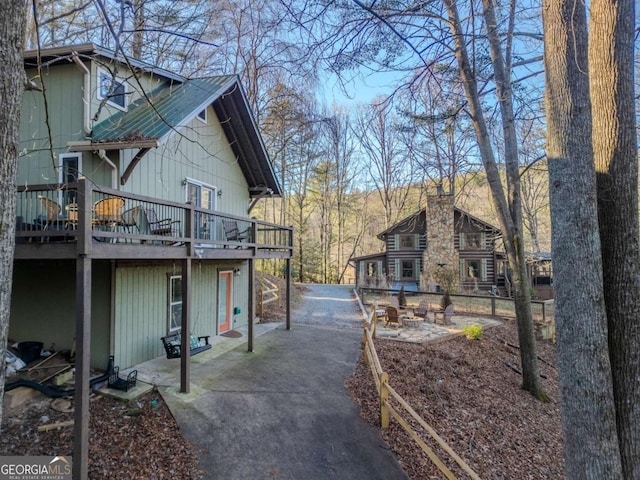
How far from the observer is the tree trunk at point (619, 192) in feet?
9.77

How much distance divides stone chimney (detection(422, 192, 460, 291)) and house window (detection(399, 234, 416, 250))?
79.2 inches

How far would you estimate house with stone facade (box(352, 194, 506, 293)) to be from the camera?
71.8 ft

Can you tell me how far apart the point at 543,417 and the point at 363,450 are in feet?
15.6

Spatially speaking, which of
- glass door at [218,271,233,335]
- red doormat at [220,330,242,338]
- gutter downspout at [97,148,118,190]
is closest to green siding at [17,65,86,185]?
gutter downspout at [97,148,118,190]

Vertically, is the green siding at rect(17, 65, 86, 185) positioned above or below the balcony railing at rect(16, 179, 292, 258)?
above

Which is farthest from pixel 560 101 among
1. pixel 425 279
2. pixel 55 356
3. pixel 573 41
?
pixel 425 279

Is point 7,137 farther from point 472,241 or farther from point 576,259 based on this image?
point 472,241

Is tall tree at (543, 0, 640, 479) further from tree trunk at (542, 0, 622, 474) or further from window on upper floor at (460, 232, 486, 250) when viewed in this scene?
window on upper floor at (460, 232, 486, 250)

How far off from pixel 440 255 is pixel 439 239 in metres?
1.06

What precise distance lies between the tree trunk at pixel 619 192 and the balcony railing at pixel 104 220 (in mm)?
5792

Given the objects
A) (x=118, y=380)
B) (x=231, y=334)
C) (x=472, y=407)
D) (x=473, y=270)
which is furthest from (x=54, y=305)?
(x=473, y=270)

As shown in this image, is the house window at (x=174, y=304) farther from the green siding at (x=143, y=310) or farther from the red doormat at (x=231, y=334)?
the red doormat at (x=231, y=334)

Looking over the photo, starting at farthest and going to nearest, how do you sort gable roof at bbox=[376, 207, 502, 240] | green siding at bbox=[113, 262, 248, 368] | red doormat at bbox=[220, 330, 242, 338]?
1. gable roof at bbox=[376, 207, 502, 240]
2. red doormat at bbox=[220, 330, 242, 338]
3. green siding at bbox=[113, 262, 248, 368]

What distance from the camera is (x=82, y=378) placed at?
424cm
